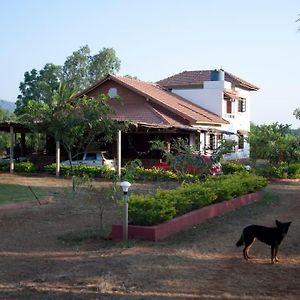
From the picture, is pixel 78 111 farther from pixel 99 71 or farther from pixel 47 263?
pixel 99 71

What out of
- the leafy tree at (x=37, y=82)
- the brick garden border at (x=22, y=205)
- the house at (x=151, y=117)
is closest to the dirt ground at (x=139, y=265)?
the brick garden border at (x=22, y=205)

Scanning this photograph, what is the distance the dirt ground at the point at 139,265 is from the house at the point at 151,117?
16.3 m

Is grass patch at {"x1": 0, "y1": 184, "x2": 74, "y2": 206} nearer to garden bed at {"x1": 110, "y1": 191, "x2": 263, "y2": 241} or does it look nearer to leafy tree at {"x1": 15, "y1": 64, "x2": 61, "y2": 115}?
garden bed at {"x1": 110, "y1": 191, "x2": 263, "y2": 241}

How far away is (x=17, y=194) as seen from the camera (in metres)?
16.7

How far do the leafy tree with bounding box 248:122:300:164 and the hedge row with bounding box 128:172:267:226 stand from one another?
37.9 feet

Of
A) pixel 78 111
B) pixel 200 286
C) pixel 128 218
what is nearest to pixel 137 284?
pixel 200 286

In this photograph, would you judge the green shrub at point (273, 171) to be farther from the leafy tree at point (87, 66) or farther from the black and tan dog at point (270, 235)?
the leafy tree at point (87, 66)

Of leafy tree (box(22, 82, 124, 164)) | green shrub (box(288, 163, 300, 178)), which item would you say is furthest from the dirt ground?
green shrub (box(288, 163, 300, 178))

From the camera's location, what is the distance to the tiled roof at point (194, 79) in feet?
125

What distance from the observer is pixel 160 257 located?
785 cm

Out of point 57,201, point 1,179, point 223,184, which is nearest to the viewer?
point 223,184

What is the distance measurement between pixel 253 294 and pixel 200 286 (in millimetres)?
653

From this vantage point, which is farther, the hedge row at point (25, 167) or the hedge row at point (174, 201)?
the hedge row at point (25, 167)

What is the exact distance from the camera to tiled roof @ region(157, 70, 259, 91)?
3804 centimetres
